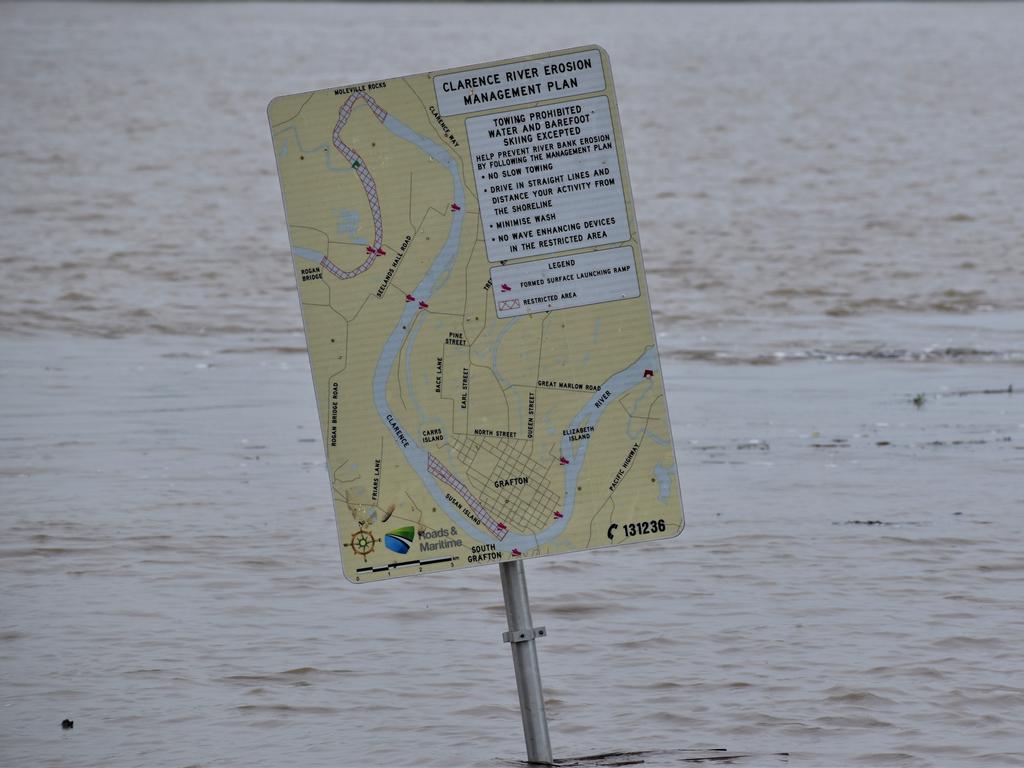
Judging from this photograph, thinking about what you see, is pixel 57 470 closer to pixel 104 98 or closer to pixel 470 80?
pixel 470 80

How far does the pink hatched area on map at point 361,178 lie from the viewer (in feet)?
14.4

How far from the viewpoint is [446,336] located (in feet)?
14.6


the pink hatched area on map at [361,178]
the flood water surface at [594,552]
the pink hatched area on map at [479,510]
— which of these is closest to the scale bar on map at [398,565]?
the pink hatched area on map at [479,510]

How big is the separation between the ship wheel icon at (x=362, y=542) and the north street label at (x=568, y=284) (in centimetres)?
71

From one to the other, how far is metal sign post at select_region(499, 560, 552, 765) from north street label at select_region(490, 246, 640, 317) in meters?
0.72

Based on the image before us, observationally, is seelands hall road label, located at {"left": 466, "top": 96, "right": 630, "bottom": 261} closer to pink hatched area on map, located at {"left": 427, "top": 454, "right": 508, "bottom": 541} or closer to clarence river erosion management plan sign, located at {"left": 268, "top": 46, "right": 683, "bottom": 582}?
clarence river erosion management plan sign, located at {"left": 268, "top": 46, "right": 683, "bottom": 582}

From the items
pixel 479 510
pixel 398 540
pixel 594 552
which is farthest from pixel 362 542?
pixel 594 552

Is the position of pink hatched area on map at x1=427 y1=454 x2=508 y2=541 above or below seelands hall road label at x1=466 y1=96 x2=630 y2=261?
below

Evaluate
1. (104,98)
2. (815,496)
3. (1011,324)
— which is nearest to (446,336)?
(815,496)

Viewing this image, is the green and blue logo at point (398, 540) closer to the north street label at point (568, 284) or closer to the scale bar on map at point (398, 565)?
the scale bar on map at point (398, 565)

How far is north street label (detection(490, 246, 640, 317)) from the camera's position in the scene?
4422mm

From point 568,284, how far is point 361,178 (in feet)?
2.11

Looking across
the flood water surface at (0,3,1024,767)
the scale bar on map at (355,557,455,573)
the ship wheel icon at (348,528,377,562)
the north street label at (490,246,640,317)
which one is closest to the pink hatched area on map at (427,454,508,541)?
the scale bar on map at (355,557,455,573)

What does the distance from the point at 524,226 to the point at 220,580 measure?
10.7ft
